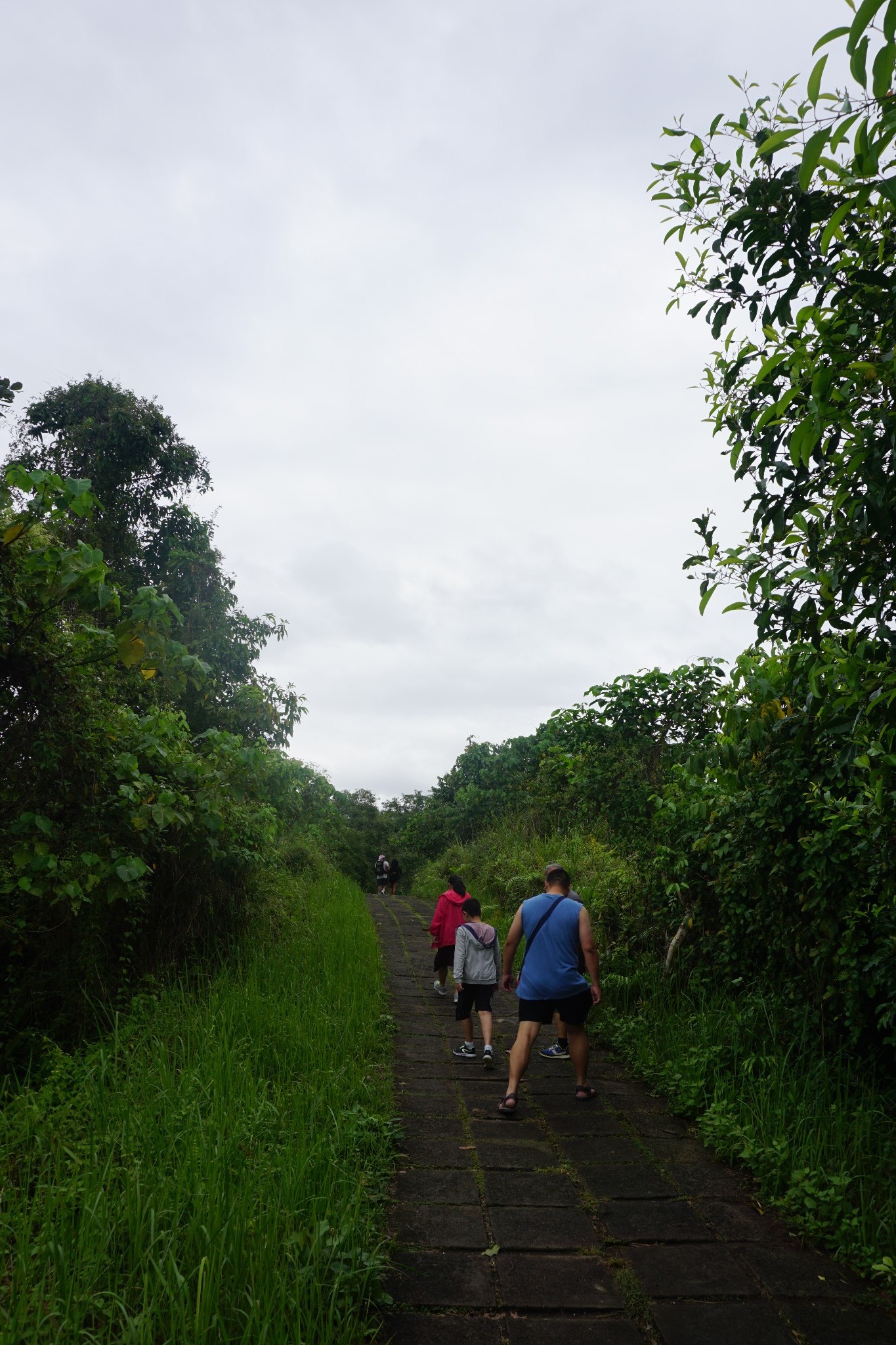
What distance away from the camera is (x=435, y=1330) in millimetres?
3006

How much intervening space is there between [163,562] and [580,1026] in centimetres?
1343

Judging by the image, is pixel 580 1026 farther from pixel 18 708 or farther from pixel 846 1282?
pixel 18 708

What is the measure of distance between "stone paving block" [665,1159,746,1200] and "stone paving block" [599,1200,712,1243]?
0.64 ft

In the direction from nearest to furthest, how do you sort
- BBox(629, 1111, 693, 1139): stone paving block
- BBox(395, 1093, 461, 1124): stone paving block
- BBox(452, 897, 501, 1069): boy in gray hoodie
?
1. BBox(629, 1111, 693, 1139): stone paving block
2. BBox(395, 1093, 461, 1124): stone paving block
3. BBox(452, 897, 501, 1069): boy in gray hoodie

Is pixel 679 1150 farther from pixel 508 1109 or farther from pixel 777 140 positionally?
pixel 777 140

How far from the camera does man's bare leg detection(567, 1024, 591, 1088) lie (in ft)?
18.5

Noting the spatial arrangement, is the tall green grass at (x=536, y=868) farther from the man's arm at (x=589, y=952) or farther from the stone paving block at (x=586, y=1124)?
the stone paving block at (x=586, y=1124)

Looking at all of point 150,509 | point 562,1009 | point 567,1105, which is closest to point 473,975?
point 562,1009

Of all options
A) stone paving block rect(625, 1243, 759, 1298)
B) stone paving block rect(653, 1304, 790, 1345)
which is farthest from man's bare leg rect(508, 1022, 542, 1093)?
stone paving block rect(653, 1304, 790, 1345)

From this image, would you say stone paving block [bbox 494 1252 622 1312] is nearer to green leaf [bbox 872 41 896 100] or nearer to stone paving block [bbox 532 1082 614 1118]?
stone paving block [bbox 532 1082 614 1118]

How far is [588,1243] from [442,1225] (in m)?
0.62

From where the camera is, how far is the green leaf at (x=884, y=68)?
1800mm

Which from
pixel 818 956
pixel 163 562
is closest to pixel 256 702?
pixel 163 562

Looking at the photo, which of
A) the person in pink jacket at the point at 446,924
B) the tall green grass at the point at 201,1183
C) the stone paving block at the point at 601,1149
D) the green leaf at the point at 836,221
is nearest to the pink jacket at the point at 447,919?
the person in pink jacket at the point at 446,924
